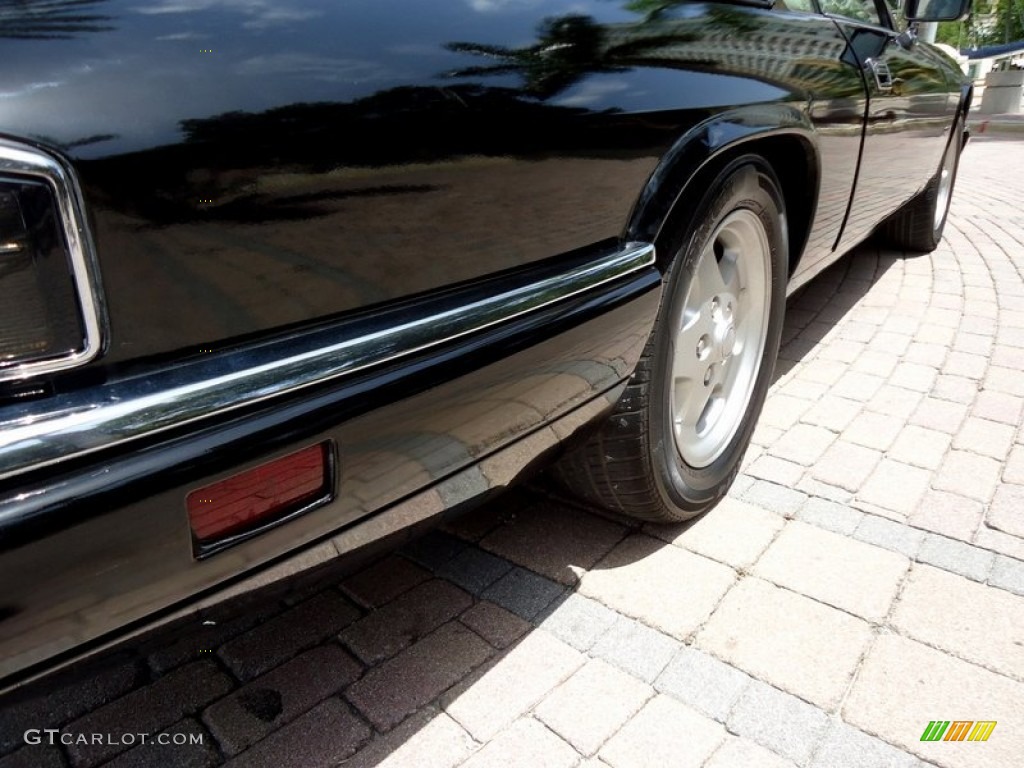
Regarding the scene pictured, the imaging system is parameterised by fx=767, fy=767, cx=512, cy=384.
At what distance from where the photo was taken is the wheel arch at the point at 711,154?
5.08 ft

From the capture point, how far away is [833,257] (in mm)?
2846

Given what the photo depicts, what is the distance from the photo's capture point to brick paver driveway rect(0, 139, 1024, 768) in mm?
1499

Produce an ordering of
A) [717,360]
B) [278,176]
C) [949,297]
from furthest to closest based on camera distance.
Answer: [949,297]
[717,360]
[278,176]

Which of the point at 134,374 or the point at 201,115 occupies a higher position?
the point at 201,115

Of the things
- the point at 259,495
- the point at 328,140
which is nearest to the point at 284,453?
the point at 259,495

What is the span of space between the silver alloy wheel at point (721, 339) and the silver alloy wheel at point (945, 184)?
9.96 ft

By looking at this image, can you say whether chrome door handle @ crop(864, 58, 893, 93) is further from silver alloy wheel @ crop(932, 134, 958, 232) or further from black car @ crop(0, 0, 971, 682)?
silver alloy wheel @ crop(932, 134, 958, 232)

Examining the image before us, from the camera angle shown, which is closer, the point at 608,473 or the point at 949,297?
the point at 608,473

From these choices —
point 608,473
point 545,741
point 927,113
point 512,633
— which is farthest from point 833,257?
point 545,741

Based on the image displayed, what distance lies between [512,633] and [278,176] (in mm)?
1204

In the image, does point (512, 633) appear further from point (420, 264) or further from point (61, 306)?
point (61, 306)
